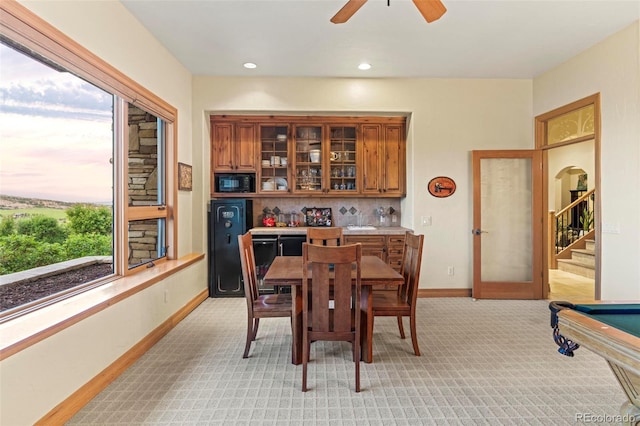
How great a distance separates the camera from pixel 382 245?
4.59 m

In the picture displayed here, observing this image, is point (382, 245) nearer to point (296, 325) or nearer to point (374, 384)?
point (296, 325)

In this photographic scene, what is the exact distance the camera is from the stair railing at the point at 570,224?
699cm

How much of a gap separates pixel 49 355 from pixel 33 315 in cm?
30

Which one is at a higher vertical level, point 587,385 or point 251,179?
point 251,179

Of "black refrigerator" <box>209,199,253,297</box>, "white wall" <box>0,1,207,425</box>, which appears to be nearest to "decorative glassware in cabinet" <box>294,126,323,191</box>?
"black refrigerator" <box>209,199,253,297</box>

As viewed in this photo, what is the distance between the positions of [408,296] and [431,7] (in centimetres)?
225

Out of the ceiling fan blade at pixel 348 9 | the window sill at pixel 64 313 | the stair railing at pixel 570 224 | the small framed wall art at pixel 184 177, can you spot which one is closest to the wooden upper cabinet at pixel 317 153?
the small framed wall art at pixel 184 177

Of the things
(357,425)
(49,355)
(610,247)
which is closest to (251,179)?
(49,355)

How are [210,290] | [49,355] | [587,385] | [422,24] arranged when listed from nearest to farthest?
[49,355] < [587,385] < [422,24] < [210,290]

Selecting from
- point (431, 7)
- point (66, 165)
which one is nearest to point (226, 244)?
point (66, 165)

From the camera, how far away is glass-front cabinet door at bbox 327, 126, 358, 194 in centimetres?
501

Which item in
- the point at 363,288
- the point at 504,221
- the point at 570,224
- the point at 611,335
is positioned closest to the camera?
the point at 611,335

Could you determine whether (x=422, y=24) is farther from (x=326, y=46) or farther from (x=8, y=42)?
(x=8, y=42)

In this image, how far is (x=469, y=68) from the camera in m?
→ 4.34
